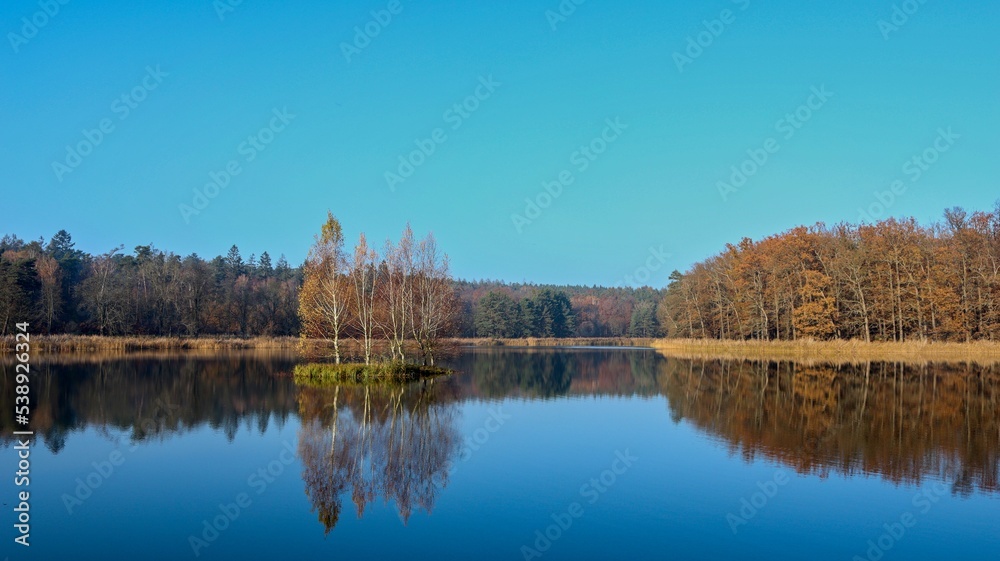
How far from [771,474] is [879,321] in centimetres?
4520

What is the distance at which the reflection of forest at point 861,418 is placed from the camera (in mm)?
12728

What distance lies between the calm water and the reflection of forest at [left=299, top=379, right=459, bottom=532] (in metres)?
0.07

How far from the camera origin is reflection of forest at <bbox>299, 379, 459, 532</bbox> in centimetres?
1069

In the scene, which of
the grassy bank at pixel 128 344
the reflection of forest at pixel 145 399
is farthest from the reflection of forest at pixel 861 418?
the grassy bank at pixel 128 344

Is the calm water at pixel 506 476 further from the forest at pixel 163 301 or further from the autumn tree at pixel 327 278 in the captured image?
the forest at pixel 163 301

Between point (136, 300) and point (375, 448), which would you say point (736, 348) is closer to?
point (375, 448)

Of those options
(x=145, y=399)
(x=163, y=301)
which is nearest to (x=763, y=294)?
(x=145, y=399)

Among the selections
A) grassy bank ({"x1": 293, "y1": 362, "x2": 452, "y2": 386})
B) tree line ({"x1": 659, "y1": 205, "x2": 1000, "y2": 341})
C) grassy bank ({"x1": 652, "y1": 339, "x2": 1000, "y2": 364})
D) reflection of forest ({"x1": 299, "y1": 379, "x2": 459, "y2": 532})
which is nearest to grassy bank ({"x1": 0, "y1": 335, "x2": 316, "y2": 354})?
grassy bank ({"x1": 293, "y1": 362, "x2": 452, "y2": 386})

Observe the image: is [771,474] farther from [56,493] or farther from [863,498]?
[56,493]

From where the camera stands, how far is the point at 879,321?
5081 centimetres

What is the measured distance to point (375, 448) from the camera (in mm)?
14023

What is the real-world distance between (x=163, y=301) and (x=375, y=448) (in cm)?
6419

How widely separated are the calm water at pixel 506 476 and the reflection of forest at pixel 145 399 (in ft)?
0.52

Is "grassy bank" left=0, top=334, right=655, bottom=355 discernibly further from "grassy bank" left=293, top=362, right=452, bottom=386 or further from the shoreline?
"grassy bank" left=293, top=362, right=452, bottom=386
